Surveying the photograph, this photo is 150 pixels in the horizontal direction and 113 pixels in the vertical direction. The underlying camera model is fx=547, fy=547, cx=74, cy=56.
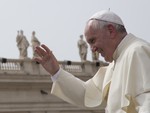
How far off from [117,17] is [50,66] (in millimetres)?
551

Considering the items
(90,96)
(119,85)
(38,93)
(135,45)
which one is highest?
(135,45)

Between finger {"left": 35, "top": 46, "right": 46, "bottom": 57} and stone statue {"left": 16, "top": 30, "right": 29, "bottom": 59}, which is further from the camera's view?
stone statue {"left": 16, "top": 30, "right": 29, "bottom": 59}

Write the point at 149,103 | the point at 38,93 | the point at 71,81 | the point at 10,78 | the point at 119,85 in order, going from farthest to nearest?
the point at 38,93 < the point at 10,78 < the point at 71,81 < the point at 119,85 < the point at 149,103

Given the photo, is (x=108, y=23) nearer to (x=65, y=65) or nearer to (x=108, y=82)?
(x=108, y=82)

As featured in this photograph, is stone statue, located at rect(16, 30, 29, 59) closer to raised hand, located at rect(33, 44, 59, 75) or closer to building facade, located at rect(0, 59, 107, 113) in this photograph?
building facade, located at rect(0, 59, 107, 113)

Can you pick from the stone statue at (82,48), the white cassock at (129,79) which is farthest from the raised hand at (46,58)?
the stone statue at (82,48)

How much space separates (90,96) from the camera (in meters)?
3.55

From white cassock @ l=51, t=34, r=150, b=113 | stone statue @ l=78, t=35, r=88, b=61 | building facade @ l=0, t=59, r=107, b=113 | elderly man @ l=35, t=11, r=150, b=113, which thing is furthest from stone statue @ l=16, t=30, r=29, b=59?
white cassock @ l=51, t=34, r=150, b=113

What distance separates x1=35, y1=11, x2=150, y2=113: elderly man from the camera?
2850 mm

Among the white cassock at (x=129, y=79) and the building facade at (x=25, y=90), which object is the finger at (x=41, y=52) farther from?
the building facade at (x=25, y=90)

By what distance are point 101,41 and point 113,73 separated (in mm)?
197

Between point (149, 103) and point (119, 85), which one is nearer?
point (149, 103)

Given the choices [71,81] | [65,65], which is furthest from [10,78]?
[71,81]

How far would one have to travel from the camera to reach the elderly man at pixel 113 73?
2850 mm
